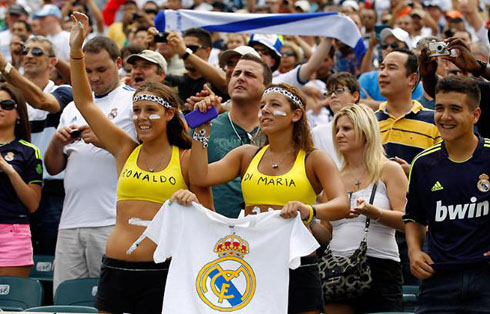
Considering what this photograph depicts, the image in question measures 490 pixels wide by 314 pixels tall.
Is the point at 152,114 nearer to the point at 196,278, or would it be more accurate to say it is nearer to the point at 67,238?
the point at 196,278

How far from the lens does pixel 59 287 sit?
7070 mm

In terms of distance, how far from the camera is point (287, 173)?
574 centimetres

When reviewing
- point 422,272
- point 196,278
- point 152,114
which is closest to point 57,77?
point 152,114

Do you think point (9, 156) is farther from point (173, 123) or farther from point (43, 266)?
point (173, 123)

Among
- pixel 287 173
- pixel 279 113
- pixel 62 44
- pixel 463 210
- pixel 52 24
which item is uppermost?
pixel 52 24

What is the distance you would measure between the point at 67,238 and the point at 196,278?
2234mm

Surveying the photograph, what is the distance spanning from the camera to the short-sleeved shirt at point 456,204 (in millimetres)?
5438

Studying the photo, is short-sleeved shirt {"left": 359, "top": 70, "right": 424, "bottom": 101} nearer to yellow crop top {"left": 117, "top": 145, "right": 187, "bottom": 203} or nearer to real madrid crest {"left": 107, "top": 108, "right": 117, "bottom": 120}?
real madrid crest {"left": 107, "top": 108, "right": 117, "bottom": 120}

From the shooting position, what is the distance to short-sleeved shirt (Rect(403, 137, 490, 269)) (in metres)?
5.44

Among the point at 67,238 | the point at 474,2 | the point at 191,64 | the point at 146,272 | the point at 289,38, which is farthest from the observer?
the point at 289,38

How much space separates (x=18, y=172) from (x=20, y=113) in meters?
0.52

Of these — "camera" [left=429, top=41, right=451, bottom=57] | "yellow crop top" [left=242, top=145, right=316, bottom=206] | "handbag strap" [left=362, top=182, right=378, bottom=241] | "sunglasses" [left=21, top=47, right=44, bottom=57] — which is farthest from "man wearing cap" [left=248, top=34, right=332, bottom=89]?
"yellow crop top" [left=242, top=145, right=316, bottom=206]

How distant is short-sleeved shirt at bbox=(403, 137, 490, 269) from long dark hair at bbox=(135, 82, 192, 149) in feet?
5.35

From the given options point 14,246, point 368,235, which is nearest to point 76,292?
point 14,246
